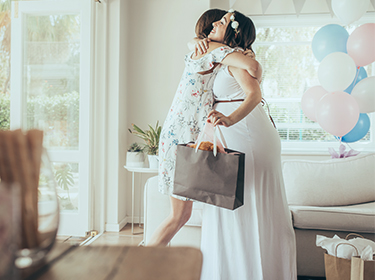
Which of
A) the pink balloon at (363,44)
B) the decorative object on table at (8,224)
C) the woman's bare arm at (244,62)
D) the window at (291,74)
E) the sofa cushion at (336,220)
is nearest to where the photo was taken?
the decorative object on table at (8,224)

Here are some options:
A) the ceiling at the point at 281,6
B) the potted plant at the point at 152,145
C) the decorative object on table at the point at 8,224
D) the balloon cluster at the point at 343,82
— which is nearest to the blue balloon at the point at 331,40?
the balloon cluster at the point at 343,82

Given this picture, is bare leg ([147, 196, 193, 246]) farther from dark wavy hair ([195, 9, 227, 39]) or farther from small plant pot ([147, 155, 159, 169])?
small plant pot ([147, 155, 159, 169])

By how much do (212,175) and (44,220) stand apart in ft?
3.41

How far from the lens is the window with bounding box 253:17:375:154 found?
12.6 feet

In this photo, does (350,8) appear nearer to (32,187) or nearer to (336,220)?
(336,220)

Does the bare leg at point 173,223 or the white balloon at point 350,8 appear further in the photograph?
the white balloon at point 350,8

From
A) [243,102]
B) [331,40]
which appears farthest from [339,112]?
[243,102]

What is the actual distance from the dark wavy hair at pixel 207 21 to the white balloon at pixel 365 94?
5.99 feet

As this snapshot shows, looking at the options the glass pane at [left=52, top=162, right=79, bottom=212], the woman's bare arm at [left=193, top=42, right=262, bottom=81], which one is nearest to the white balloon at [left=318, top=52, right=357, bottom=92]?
the woman's bare arm at [left=193, top=42, right=262, bottom=81]

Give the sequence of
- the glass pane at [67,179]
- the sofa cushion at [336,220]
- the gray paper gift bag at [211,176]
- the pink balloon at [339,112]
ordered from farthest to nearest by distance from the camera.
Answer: the glass pane at [67,179], the pink balloon at [339,112], the sofa cushion at [336,220], the gray paper gift bag at [211,176]

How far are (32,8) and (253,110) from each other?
95.6 inches

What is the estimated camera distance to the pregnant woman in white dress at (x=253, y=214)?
152cm

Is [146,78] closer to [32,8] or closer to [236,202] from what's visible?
[32,8]

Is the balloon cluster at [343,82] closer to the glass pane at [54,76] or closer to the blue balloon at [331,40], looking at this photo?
the blue balloon at [331,40]
